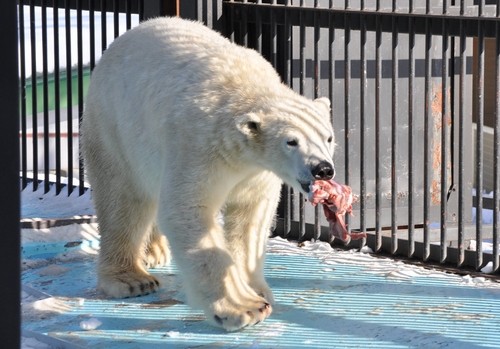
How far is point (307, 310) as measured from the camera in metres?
4.57

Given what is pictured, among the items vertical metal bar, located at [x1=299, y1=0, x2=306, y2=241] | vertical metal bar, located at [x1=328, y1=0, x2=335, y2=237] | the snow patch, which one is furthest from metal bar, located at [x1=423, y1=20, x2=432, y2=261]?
the snow patch

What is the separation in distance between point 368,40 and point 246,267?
2.08 m

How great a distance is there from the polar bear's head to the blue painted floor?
66cm

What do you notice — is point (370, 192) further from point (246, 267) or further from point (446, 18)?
point (246, 267)

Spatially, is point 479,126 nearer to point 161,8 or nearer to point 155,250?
point 155,250

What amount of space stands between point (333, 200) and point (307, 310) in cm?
68

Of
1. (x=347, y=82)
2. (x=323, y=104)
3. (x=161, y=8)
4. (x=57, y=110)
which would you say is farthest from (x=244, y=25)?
(x=323, y=104)

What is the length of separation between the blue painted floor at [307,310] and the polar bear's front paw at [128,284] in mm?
45

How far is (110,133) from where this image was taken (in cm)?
494

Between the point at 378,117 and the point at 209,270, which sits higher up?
the point at 378,117

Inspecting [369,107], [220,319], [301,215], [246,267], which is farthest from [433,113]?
[220,319]

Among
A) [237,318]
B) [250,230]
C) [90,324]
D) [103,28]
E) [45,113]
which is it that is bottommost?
[90,324]

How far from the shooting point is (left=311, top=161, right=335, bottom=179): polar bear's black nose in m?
3.90

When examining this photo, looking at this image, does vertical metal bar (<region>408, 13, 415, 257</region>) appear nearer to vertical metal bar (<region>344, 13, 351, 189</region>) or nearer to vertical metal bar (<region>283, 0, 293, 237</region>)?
vertical metal bar (<region>344, 13, 351, 189</region>)
